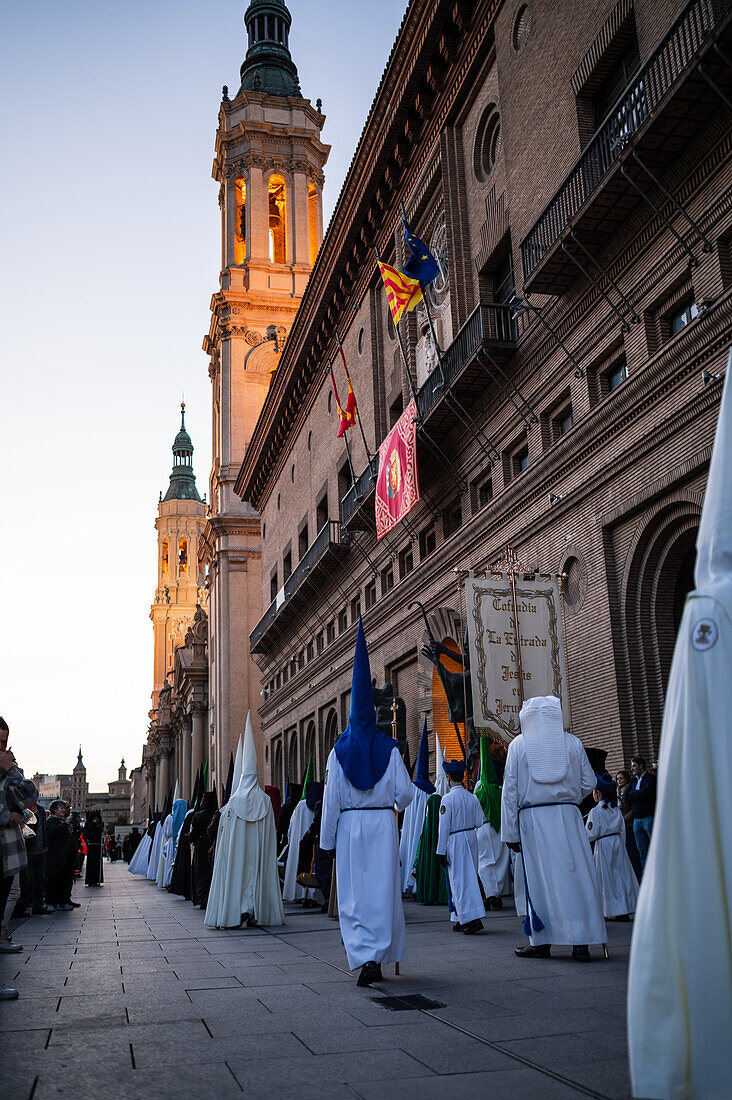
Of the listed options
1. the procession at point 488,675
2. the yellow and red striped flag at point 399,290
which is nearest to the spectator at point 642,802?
the procession at point 488,675

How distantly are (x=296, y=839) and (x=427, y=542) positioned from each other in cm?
943

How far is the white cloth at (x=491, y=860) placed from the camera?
13211mm

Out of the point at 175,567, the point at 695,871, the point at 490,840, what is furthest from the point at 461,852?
the point at 175,567

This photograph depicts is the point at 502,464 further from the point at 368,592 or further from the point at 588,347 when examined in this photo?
the point at 368,592

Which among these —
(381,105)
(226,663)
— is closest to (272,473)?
(226,663)

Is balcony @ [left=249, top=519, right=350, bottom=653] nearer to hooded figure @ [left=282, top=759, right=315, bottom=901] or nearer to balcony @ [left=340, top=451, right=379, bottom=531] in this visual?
balcony @ [left=340, top=451, right=379, bottom=531]

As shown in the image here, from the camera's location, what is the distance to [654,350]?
47.7ft

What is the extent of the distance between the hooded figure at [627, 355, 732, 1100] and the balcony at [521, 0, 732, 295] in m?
10.1

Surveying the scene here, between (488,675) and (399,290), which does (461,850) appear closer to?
(488,675)

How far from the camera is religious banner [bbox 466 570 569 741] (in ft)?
51.8

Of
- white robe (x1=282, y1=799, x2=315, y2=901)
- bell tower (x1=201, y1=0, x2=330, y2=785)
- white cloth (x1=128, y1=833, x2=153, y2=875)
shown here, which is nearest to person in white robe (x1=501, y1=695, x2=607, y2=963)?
white robe (x1=282, y1=799, x2=315, y2=901)

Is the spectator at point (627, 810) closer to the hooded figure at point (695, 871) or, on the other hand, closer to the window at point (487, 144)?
the hooded figure at point (695, 871)

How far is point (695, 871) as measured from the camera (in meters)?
3.30

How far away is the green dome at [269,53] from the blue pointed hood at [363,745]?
54647 millimetres
